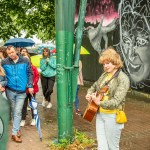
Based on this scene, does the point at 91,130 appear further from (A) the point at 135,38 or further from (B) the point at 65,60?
(A) the point at 135,38

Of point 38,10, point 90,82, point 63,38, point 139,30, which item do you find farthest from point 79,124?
point 38,10

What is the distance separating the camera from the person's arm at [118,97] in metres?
4.36

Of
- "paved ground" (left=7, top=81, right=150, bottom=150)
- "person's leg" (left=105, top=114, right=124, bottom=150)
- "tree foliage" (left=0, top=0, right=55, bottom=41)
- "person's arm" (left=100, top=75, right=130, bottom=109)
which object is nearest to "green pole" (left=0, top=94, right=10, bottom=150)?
"person's arm" (left=100, top=75, right=130, bottom=109)

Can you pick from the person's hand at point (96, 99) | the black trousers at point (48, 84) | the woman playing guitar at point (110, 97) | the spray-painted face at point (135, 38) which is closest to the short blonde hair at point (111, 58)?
the woman playing guitar at point (110, 97)

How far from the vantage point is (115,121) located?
4.53m

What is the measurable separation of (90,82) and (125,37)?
3.48 meters

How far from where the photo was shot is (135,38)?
1133 centimetres

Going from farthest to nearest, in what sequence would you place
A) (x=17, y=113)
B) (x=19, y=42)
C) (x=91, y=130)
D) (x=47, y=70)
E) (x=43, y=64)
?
(x=47, y=70), (x=43, y=64), (x=19, y=42), (x=91, y=130), (x=17, y=113)

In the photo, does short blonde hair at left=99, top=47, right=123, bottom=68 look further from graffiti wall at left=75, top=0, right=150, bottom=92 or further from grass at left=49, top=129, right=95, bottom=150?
graffiti wall at left=75, top=0, right=150, bottom=92

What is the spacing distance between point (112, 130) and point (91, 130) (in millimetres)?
2791

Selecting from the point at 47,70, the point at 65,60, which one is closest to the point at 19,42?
the point at 47,70

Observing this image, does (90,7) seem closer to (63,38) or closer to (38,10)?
(38,10)

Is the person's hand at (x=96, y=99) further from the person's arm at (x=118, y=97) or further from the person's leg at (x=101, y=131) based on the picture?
the person's leg at (x=101, y=131)

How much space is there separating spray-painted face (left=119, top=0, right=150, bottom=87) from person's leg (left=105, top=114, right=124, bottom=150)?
6450 mm
